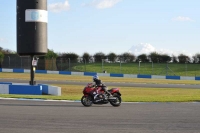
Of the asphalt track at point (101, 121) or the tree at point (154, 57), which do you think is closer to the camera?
the asphalt track at point (101, 121)

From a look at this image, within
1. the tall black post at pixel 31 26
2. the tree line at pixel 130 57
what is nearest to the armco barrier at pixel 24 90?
the tall black post at pixel 31 26

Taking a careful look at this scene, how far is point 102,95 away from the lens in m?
15.9

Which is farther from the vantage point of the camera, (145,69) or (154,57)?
(154,57)

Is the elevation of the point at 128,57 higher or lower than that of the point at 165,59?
higher

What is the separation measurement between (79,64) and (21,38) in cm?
3294

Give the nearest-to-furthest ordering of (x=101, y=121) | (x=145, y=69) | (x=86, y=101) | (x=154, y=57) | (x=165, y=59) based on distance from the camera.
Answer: (x=101, y=121) < (x=86, y=101) < (x=145, y=69) < (x=165, y=59) < (x=154, y=57)

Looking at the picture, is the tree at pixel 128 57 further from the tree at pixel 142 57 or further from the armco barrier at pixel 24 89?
the armco barrier at pixel 24 89

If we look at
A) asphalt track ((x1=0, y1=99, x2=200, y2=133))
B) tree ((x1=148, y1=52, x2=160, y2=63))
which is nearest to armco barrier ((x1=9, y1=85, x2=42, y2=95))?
asphalt track ((x1=0, y1=99, x2=200, y2=133))

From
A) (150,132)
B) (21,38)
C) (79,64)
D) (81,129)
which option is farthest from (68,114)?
(79,64)

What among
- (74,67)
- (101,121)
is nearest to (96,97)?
(101,121)

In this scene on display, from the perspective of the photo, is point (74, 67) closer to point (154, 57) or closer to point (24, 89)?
point (154, 57)

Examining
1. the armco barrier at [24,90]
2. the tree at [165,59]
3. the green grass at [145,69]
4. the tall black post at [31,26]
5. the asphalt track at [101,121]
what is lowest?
the asphalt track at [101,121]

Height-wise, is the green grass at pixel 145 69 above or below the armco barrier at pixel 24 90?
above

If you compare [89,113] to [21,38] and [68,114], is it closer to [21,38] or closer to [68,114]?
[68,114]
